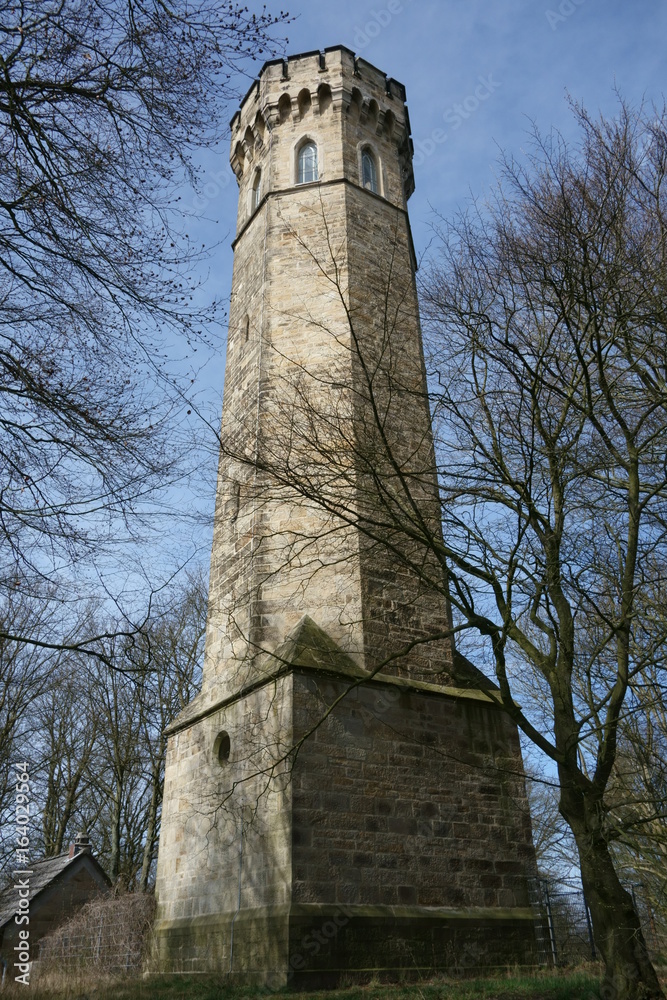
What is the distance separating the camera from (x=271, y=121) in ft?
45.8

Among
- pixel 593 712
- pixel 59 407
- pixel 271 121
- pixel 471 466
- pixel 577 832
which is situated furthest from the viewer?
pixel 271 121

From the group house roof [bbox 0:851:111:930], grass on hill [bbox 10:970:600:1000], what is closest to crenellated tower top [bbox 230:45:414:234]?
grass on hill [bbox 10:970:600:1000]

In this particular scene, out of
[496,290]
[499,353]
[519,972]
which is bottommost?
[519,972]

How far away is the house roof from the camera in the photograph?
16.5 m

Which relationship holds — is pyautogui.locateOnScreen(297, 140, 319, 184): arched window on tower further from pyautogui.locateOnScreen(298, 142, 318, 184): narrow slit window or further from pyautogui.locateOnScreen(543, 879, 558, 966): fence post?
pyautogui.locateOnScreen(543, 879, 558, 966): fence post

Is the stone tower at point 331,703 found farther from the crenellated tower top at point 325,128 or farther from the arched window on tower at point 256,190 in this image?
the arched window on tower at point 256,190

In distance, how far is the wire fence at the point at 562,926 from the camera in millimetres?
8523

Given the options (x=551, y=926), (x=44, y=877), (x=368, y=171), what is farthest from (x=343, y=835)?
(x=44, y=877)

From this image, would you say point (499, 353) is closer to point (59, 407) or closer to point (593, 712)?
point (593, 712)

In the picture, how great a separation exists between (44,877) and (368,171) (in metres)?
16.5

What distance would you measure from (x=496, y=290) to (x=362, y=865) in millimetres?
5857

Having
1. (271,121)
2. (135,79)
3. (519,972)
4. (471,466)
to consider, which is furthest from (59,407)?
(271,121)

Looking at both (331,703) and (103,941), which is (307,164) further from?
(103,941)

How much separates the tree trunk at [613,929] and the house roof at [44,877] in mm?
13859
